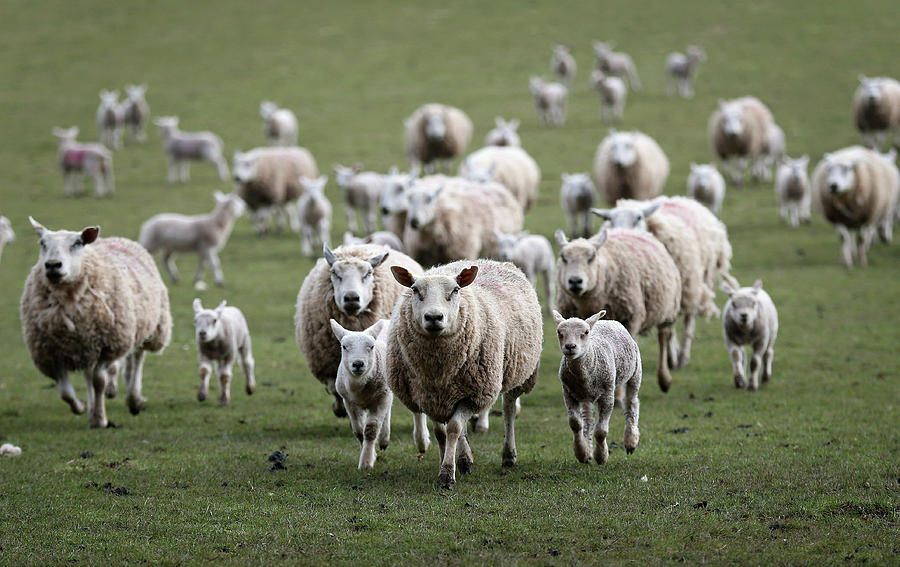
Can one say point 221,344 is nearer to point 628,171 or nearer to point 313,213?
point 313,213

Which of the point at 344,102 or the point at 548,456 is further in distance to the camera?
the point at 344,102

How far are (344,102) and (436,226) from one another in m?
23.7

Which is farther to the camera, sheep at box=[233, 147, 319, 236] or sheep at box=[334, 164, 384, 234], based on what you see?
sheep at box=[233, 147, 319, 236]

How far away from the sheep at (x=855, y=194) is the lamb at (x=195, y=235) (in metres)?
10.4

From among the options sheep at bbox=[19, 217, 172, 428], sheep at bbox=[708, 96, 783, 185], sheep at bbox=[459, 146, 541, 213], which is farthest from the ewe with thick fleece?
sheep at bbox=[708, 96, 783, 185]

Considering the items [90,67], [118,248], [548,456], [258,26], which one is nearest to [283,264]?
[118,248]

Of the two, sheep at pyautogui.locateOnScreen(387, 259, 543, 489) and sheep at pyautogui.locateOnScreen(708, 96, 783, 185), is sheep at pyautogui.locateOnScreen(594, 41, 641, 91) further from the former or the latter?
sheep at pyautogui.locateOnScreen(387, 259, 543, 489)

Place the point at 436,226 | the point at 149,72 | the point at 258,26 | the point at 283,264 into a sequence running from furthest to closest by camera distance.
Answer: the point at 258,26, the point at 149,72, the point at 283,264, the point at 436,226

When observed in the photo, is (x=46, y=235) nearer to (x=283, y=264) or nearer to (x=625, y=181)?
(x=283, y=264)

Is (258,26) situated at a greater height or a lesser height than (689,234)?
greater

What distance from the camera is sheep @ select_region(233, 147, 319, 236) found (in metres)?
22.8

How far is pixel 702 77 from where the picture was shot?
129ft

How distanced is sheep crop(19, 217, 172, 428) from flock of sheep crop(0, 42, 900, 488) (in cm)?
2

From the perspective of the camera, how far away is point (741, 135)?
26656 millimetres
